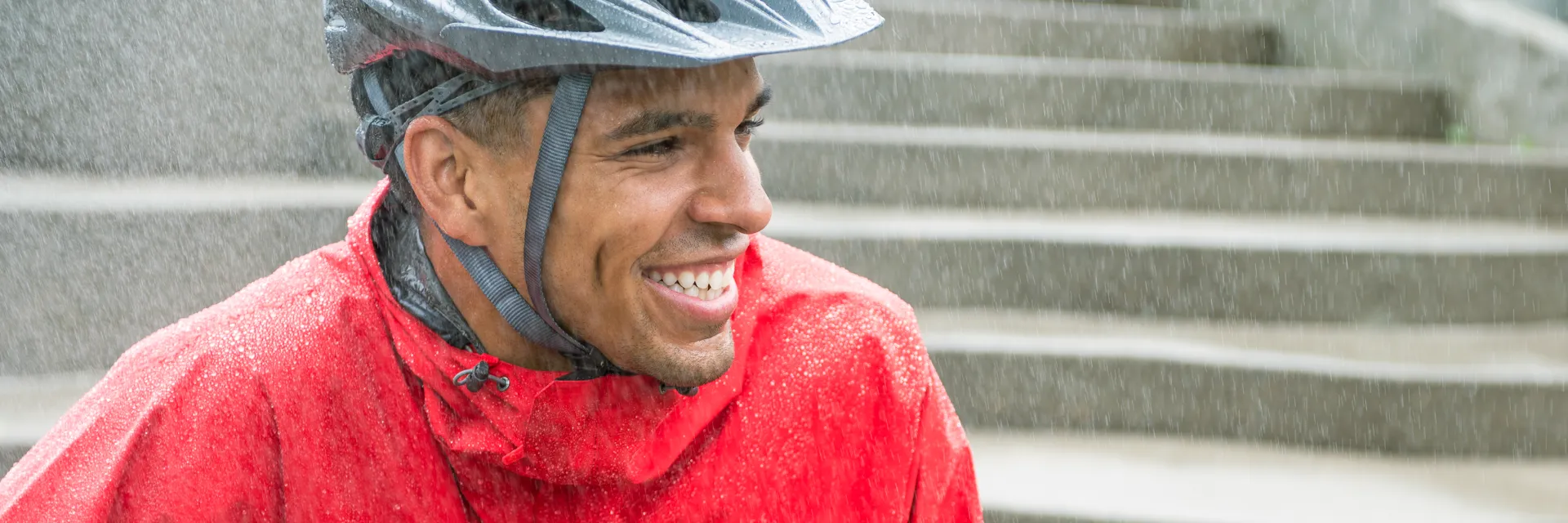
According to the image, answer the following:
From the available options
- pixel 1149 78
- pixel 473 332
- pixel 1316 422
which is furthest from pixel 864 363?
pixel 1149 78

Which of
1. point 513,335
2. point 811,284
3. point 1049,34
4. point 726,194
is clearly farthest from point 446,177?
point 1049,34

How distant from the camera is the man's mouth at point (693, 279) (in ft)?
5.37

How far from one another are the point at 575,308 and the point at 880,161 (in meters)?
2.86

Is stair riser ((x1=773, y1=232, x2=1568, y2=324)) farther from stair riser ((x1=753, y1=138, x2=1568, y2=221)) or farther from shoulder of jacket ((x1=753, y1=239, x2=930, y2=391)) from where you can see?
shoulder of jacket ((x1=753, y1=239, x2=930, y2=391))

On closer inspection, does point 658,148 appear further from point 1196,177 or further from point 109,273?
point 1196,177

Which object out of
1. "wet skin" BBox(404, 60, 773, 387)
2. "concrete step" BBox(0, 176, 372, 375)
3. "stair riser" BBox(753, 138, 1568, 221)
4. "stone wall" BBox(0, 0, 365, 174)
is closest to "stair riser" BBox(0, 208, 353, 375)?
"concrete step" BBox(0, 176, 372, 375)

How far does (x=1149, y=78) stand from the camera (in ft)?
16.3

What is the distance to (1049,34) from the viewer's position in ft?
17.7

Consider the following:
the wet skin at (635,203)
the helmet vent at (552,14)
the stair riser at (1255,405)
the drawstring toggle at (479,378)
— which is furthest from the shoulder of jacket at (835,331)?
the stair riser at (1255,405)

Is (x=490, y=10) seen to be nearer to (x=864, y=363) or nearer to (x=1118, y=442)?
(x=864, y=363)

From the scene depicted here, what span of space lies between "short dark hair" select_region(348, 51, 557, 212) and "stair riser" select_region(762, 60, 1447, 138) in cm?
300

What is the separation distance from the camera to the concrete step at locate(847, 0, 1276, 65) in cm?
527

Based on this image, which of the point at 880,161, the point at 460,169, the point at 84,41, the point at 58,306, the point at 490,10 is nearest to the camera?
the point at 490,10

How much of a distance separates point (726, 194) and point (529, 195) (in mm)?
238
